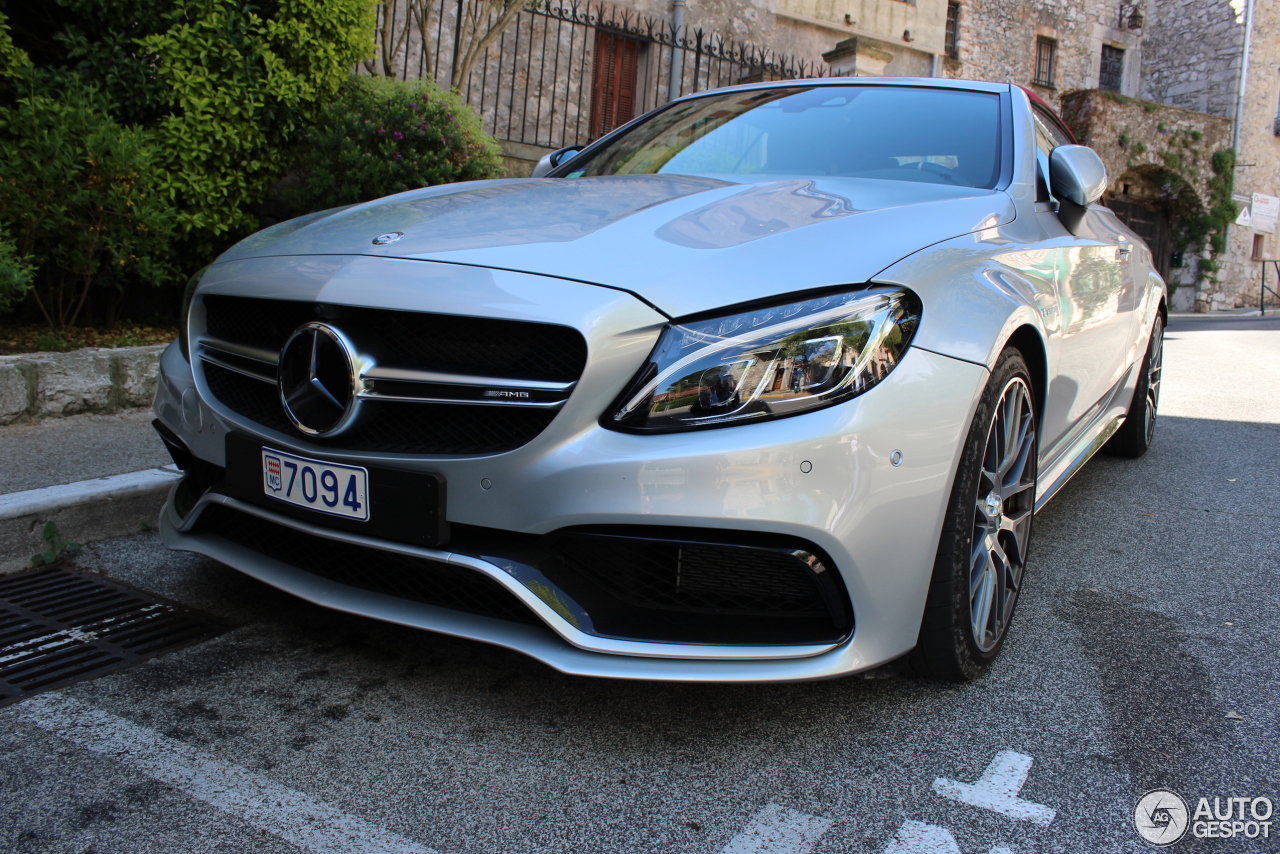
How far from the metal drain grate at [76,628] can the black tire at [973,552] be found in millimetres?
1630

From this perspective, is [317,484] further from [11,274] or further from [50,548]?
[11,274]

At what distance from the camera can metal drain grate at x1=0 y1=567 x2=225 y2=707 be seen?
2010mm

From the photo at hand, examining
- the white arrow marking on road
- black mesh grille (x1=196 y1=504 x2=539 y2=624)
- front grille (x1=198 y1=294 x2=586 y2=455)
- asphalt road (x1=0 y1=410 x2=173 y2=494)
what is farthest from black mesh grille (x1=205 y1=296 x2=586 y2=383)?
asphalt road (x1=0 y1=410 x2=173 y2=494)

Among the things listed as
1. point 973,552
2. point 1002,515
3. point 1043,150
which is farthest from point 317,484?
point 1043,150

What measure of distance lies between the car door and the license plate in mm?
1747

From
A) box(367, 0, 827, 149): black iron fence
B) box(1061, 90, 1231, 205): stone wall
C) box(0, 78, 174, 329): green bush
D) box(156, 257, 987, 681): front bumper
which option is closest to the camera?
box(156, 257, 987, 681): front bumper

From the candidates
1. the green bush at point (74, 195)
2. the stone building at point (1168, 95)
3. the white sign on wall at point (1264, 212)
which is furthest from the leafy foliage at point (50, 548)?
the white sign on wall at point (1264, 212)

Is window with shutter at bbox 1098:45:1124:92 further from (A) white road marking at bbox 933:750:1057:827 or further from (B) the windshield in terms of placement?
(A) white road marking at bbox 933:750:1057:827

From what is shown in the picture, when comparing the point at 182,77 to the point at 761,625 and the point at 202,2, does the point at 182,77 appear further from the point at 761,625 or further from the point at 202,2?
the point at 761,625

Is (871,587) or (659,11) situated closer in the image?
(871,587)

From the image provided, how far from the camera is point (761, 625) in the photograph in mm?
1714

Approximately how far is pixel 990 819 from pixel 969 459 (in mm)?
678

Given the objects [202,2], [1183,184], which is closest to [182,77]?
[202,2]

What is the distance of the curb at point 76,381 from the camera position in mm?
3604
